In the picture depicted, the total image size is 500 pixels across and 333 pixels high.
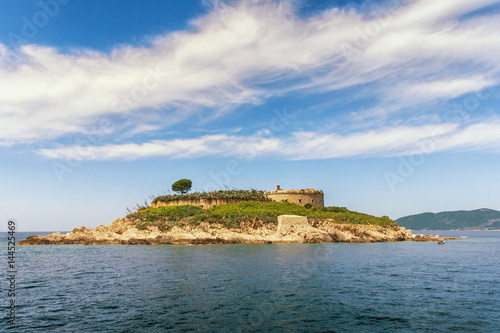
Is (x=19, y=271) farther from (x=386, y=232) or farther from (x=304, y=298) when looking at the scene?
(x=386, y=232)

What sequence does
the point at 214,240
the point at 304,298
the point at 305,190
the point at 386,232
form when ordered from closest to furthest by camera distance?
1. the point at 304,298
2. the point at 214,240
3. the point at 386,232
4. the point at 305,190

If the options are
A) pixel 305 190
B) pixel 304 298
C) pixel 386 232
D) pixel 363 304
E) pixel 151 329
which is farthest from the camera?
pixel 305 190

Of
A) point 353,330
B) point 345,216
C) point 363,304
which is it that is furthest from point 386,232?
point 353,330

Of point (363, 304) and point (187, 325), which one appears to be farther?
point (363, 304)

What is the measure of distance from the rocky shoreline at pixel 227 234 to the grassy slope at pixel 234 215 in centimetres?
172

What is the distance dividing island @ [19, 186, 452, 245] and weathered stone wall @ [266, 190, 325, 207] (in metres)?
8.11

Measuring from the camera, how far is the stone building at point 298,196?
296ft

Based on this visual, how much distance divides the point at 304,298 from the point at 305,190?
71261 millimetres

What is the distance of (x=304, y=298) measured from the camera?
21.1m

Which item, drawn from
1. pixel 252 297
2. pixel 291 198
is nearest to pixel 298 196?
pixel 291 198

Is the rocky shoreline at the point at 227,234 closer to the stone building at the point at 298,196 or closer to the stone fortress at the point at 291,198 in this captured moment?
the stone fortress at the point at 291,198

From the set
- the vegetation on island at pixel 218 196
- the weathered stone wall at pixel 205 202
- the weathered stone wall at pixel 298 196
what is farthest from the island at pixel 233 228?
the weathered stone wall at pixel 298 196

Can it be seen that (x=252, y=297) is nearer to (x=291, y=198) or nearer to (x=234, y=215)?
(x=234, y=215)

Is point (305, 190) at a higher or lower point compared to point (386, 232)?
higher
